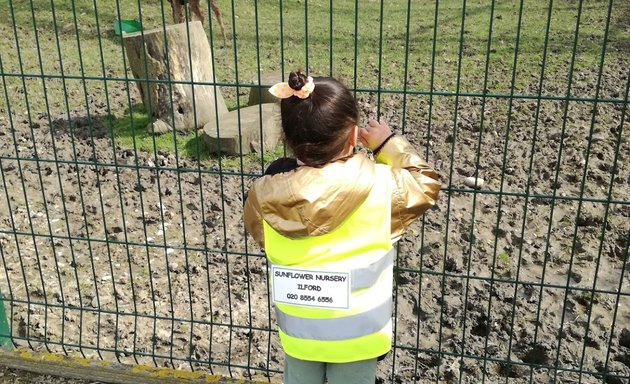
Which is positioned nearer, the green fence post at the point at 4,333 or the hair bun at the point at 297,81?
the hair bun at the point at 297,81

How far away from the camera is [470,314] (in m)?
3.85

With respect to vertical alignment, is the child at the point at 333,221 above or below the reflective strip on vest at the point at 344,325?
above

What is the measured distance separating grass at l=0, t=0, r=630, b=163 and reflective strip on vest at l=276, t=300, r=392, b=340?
369cm

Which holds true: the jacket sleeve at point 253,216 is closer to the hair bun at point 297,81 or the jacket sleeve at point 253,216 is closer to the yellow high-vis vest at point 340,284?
the yellow high-vis vest at point 340,284

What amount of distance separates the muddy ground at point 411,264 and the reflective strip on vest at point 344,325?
61cm

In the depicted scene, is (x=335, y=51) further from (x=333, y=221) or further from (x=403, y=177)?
(x=333, y=221)

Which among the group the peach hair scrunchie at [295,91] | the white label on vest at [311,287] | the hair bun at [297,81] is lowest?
the white label on vest at [311,287]

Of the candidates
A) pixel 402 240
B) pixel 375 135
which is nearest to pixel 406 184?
pixel 375 135

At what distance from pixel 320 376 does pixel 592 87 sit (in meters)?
5.71

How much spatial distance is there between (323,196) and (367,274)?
0.30 meters

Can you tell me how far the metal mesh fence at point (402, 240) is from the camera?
3.14 metres

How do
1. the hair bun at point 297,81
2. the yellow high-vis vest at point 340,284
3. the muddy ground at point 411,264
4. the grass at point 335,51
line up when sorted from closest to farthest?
the hair bun at point 297,81 → the yellow high-vis vest at point 340,284 → the muddy ground at point 411,264 → the grass at point 335,51

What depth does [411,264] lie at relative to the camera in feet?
14.4

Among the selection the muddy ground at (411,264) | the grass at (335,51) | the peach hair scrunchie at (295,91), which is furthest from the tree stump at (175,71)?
the peach hair scrunchie at (295,91)
